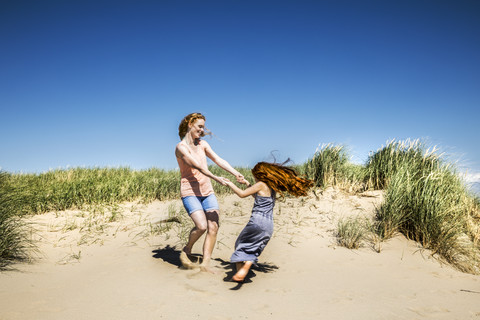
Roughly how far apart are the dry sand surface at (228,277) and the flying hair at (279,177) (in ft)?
4.45

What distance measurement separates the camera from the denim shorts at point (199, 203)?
450 cm

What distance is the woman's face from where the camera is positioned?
4609mm

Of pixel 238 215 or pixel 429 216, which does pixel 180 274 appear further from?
pixel 429 216

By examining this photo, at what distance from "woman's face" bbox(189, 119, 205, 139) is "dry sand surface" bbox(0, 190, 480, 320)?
2.04 metres

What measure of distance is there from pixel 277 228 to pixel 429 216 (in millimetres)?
2971

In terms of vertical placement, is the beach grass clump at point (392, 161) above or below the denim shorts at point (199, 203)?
above

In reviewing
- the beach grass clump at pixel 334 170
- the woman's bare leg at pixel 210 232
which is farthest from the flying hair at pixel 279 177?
the beach grass clump at pixel 334 170

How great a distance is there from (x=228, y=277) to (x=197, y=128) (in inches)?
86.7

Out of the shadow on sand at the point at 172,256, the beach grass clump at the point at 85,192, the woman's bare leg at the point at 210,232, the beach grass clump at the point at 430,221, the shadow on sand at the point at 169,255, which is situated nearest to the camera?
the woman's bare leg at the point at 210,232

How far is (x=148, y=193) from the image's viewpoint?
9.12 metres

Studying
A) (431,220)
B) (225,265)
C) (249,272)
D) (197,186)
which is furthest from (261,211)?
(431,220)

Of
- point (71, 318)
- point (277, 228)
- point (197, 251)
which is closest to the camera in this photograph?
point (71, 318)

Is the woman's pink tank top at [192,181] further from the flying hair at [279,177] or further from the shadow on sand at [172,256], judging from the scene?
the shadow on sand at [172,256]

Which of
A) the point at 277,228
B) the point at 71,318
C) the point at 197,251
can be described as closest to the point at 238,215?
the point at 277,228
